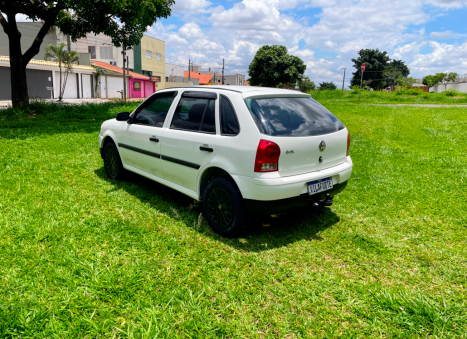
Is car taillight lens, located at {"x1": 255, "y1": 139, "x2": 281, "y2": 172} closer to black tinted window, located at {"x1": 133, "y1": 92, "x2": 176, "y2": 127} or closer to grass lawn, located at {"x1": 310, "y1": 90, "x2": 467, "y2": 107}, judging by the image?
black tinted window, located at {"x1": 133, "y1": 92, "x2": 176, "y2": 127}

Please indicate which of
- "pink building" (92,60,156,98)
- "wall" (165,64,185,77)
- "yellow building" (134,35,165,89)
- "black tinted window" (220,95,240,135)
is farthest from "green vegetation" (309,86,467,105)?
"wall" (165,64,185,77)

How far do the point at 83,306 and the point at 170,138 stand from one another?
2.27 metres

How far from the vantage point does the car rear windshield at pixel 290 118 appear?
11.2ft

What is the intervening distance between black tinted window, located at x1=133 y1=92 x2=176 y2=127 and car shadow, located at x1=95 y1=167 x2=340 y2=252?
1.12m

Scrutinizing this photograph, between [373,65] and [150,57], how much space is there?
39354 millimetres

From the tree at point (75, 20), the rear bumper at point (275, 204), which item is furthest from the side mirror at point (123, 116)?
the tree at point (75, 20)

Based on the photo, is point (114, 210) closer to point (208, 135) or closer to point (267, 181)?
point (208, 135)

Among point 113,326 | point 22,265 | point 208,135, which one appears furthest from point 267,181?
point 22,265

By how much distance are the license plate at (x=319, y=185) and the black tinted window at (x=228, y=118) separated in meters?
0.99

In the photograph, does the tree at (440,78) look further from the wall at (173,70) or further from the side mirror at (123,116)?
the side mirror at (123,116)

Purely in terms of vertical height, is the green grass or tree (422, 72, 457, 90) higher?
tree (422, 72, 457, 90)

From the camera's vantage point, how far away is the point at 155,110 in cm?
478

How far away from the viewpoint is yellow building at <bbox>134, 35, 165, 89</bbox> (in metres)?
52.7

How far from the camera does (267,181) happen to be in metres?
3.27
